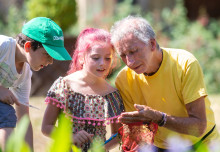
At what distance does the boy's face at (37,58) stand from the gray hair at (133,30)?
539mm

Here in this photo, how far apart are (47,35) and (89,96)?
58 cm

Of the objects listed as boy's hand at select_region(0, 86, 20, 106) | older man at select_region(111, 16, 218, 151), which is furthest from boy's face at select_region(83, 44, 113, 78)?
boy's hand at select_region(0, 86, 20, 106)

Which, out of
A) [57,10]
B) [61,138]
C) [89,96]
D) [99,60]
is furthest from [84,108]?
[57,10]

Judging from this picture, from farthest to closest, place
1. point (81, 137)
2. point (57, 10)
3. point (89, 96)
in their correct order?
point (57, 10)
point (89, 96)
point (81, 137)

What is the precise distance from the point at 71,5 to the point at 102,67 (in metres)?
5.88

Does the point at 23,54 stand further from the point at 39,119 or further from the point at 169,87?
the point at 39,119

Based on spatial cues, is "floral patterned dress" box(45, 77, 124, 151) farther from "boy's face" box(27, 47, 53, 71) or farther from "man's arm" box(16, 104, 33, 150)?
"man's arm" box(16, 104, 33, 150)

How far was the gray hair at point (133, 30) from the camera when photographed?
2.70 m

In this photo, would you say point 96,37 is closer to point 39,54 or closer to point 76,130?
point 39,54

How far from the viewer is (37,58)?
2.80 m

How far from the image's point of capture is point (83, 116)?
2779mm

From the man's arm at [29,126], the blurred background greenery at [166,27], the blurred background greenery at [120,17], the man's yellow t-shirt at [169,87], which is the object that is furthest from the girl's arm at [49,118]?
the blurred background greenery at [166,27]

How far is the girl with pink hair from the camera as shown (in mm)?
2746

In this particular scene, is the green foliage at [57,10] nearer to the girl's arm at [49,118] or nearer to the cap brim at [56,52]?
the cap brim at [56,52]
